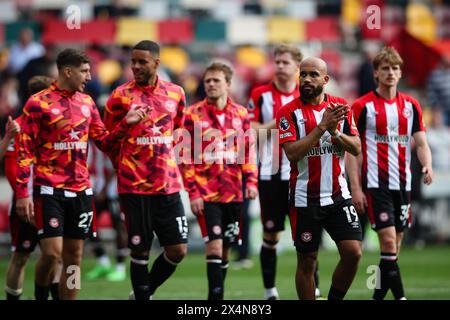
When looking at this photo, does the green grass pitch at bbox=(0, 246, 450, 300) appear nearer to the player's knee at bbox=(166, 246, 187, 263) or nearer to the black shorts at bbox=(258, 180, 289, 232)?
the black shorts at bbox=(258, 180, 289, 232)

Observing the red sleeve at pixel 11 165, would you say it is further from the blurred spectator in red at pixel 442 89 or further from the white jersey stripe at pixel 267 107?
the blurred spectator in red at pixel 442 89

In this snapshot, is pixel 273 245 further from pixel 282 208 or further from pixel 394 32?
pixel 394 32

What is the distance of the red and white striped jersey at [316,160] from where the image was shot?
8.96 meters

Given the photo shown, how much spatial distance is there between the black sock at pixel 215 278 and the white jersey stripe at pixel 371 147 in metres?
1.69

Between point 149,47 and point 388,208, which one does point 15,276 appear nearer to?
point 149,47

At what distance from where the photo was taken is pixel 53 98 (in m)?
9.49

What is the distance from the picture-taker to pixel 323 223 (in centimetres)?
905

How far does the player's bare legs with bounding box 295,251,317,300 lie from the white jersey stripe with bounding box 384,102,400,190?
5.73 ft

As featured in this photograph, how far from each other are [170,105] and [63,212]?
4.50 feet

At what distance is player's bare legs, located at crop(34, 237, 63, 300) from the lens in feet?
30.5

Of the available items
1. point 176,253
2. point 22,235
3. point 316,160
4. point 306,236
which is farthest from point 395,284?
point 22,235

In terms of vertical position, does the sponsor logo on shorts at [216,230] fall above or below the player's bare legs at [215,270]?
above

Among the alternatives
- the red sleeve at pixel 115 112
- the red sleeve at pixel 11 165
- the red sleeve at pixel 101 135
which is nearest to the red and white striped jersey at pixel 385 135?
the red sleeve at pixel 115 112
